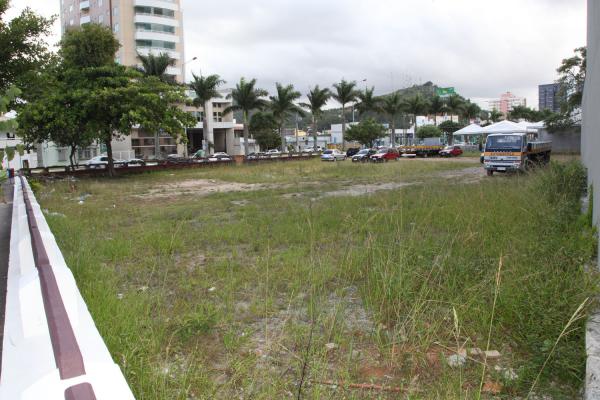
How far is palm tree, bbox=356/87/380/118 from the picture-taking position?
58531 mm

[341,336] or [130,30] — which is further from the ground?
[130,30]

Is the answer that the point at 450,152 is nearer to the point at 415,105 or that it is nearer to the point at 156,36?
the point at 415,105

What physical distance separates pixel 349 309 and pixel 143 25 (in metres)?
67.5

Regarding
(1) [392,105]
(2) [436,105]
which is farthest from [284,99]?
(2) [436,105]

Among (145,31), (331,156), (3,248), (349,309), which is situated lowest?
(349,309)

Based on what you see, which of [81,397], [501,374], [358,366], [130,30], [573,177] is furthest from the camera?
[130,30]

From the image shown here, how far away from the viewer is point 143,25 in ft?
209

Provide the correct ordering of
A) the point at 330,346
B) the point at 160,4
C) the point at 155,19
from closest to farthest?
the point at 330,346, the point at 155,19, the point at 160,4

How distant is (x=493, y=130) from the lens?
40438mm

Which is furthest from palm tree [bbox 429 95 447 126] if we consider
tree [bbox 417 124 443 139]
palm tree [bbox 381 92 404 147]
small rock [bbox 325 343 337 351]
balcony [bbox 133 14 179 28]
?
small rock [bbox 325 343 337 351]

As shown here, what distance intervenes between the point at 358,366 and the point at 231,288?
225 centimetres

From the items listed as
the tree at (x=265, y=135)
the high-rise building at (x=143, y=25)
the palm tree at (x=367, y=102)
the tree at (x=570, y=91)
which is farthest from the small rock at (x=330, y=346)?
the tree at (x=265, y=135)

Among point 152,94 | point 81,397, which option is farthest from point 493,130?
point 81,397

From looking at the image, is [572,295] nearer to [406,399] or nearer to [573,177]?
[406,399]
